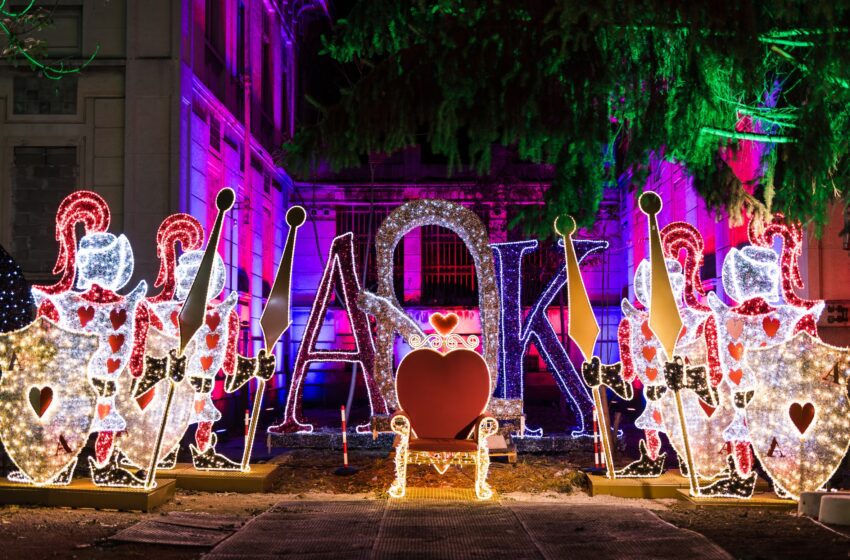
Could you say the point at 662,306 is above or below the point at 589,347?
above

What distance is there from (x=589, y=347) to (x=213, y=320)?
438 cm

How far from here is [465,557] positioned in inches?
245

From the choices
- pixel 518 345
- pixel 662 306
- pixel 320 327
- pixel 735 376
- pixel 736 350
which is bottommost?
pixel 735 376

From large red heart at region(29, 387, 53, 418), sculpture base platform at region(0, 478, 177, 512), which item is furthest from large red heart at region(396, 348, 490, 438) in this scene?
large red heart at region(29, 387, 53, 418)

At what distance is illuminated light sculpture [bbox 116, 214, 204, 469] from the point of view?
897cm

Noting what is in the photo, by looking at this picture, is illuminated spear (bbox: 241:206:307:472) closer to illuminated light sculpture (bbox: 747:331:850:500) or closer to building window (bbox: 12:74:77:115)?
illuminated light sculpture (bbox: 747:331:850:500)

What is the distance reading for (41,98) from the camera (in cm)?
1425

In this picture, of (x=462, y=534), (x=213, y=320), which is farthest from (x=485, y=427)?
(x=213, y=320)

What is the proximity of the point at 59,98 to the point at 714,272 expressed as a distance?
12674 millimetres

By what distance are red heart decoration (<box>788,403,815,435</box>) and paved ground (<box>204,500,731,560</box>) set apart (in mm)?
1725

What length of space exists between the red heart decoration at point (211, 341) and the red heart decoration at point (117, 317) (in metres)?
1.42

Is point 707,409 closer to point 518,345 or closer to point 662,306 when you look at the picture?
point 662,306

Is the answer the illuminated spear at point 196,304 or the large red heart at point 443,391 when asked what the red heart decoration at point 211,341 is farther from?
the large red heart at point 443,391

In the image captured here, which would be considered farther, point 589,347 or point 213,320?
point 213,320
